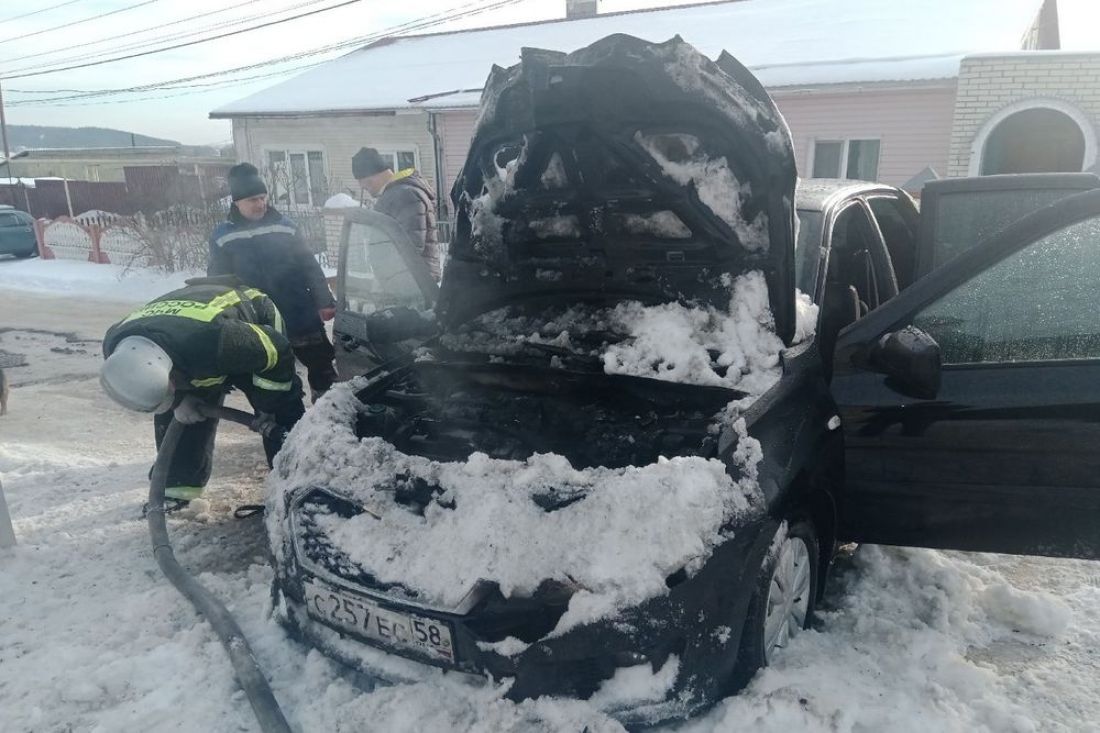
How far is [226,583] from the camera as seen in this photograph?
3.29 m

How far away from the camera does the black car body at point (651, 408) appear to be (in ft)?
6.95

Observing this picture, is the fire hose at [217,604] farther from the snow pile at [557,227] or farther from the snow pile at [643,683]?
the snow pile at [557,227]

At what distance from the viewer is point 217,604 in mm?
2928

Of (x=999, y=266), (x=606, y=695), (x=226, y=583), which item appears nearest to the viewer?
(x=606, y=695)

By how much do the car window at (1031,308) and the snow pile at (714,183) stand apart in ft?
2.26

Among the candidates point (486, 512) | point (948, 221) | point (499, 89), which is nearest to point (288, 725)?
point (486, 512)

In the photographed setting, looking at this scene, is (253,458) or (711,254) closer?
(711,254)

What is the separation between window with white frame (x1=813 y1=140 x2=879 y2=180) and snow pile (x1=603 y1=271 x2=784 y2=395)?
11.6m

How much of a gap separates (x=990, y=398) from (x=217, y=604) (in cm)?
297

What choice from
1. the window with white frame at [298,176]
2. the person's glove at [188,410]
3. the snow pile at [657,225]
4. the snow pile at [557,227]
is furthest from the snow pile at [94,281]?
the snow pile at [657,225]

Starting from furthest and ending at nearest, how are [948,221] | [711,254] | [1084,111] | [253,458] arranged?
[1084,111]
[253,458]
[948,221]
[711,254]

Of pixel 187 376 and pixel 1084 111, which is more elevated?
pixel 1084 111

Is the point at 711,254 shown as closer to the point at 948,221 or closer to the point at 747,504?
the point at 747,504

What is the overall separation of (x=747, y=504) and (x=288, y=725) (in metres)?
1.55
